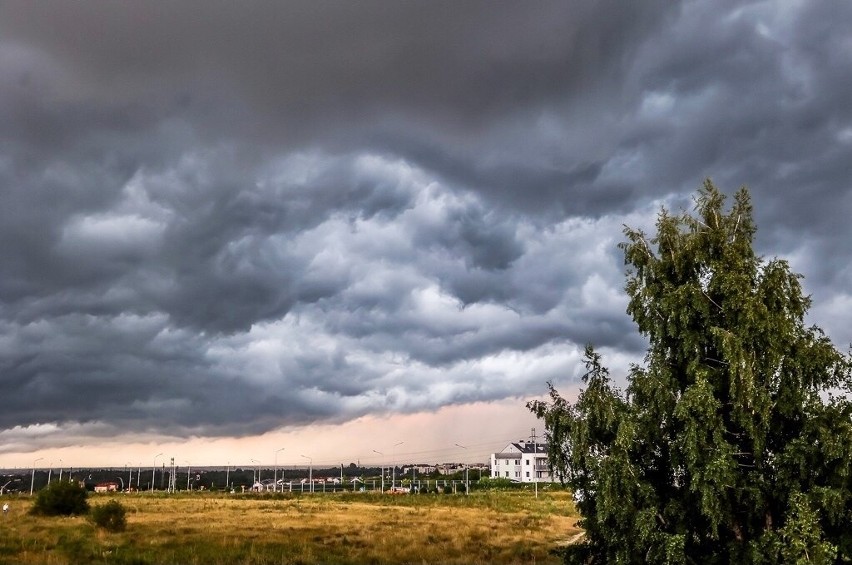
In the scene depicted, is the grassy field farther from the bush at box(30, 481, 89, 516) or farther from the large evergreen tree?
the large evergreen tree

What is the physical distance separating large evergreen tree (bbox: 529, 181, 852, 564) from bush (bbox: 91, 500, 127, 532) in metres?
39.9

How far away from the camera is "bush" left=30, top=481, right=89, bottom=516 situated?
2776 inches

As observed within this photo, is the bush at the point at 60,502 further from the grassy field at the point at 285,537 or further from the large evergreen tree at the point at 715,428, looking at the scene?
the large evergreen tree at the point at 715,428

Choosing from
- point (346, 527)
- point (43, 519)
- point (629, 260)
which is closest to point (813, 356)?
point (629, 260)

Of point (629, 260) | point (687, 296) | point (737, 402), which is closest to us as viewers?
point (737, 402)

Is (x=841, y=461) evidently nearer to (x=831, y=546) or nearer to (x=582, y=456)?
(x=831, y=546)

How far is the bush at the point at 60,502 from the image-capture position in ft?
231

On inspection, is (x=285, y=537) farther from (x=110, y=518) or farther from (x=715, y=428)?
(x=715, y=428)

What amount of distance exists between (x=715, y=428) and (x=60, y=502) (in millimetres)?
64889

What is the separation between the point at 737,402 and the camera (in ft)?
83.8

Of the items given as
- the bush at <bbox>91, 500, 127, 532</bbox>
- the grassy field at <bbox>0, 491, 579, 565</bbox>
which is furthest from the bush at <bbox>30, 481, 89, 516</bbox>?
the bush at <bbox>91, 500, 127, 532</bbox>

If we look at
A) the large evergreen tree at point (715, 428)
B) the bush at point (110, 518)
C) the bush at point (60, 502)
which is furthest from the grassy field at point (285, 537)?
the large evergreen tree at point (715, 428)

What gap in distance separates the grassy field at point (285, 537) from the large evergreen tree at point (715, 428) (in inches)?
809

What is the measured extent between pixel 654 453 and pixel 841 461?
6.06m
